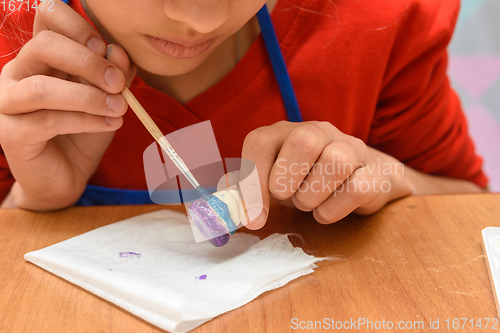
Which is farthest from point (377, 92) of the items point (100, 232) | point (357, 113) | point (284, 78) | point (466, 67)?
point (466, 67)

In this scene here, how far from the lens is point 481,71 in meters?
1.42

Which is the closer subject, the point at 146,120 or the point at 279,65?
the point at 146,120

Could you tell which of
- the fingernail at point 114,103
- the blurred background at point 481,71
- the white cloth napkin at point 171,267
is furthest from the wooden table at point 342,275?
the blurred background at point 481,71

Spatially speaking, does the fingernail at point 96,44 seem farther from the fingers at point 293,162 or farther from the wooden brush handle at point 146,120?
the fingers at point 293,162

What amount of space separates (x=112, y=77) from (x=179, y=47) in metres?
0.08

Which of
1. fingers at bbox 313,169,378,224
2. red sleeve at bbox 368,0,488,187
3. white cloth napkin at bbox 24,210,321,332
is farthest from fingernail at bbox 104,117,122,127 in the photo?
red sleeve at bbox 368,0,488,187

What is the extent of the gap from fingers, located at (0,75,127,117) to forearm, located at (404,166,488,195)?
44 cm

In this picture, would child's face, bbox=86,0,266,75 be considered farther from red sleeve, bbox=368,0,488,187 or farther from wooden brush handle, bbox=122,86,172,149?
red sleeve, bbox=368,0,488,187

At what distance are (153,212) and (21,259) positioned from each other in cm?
15

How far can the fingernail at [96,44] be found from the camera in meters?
0.45

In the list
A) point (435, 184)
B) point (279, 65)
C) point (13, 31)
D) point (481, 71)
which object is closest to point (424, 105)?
point (435, 184)

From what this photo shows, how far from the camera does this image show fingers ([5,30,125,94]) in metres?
0.43

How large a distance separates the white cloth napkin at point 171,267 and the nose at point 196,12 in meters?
0.20

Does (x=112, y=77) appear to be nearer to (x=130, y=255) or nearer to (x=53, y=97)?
(x=53, y=97)
